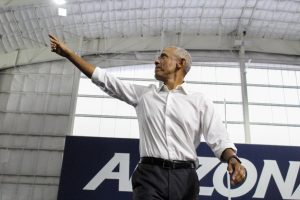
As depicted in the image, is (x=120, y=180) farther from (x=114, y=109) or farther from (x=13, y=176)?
(x=13, y=176)

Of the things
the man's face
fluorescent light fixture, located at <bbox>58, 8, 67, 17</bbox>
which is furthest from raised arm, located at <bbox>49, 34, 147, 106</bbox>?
fluorescent light fixture, located at <bbox>58, 8, 67, 17</bbox>

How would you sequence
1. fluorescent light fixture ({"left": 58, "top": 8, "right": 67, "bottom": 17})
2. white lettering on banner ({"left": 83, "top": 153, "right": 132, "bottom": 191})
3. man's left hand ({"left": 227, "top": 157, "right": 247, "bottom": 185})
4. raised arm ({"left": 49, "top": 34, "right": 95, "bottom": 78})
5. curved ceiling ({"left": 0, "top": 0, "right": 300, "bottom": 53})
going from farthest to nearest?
curved ceiling ({"left": 0, "top": 0, "right": 300, "bottom": 53}), fluorescent light fixture ({"left": 58, "top": 8, "right": 67, "bottom": 17}), white lettering on banner ({"left": 83, "top": 153, "right": 132, "bottom": 191}), raised arm ({"left": 49, "top": 34, "right": 95, "bottom": 78}), man's left hand ({"left": 227, "top": 157, "right": 247, "bottom": 185})

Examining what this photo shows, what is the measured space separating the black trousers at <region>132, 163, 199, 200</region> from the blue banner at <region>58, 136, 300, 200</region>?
528 cm

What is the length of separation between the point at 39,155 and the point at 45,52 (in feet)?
16.0

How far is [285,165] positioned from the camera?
7113 millimetres

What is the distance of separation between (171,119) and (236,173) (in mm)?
471

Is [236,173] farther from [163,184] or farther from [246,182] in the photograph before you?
[246,182]

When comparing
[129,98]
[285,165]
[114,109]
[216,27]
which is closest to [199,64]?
[216,27]

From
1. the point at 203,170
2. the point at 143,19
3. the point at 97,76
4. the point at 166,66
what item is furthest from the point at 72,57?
the point at 143,19

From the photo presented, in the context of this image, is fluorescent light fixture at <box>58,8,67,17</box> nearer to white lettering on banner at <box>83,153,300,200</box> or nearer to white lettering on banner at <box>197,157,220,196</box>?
white lettering on banner at <box>83,153,300,200</box>

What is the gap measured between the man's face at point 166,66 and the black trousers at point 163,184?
0.59 m

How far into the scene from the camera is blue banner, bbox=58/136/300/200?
6844mm

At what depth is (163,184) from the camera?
5.63 feet

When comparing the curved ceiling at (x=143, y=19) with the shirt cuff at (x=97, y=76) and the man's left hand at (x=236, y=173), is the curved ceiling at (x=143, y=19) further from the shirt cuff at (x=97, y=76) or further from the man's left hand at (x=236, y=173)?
the man's left hand at (x=236, y=173)
